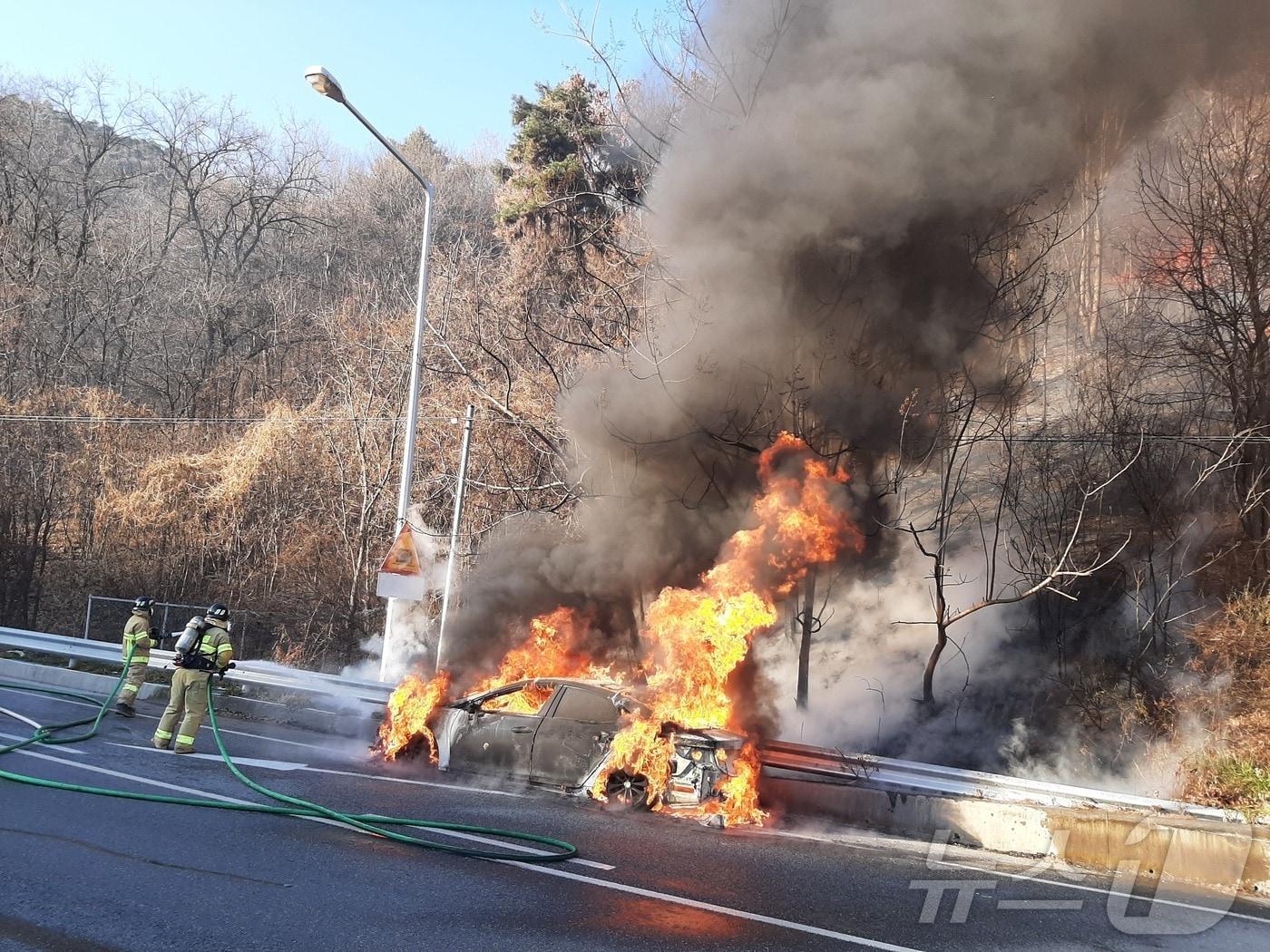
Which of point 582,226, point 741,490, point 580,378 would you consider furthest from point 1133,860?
point 582,226

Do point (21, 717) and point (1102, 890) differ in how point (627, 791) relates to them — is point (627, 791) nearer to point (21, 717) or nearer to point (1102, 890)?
point (1102, 890)

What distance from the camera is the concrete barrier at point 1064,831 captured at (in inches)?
309

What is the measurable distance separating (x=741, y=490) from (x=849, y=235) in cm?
352

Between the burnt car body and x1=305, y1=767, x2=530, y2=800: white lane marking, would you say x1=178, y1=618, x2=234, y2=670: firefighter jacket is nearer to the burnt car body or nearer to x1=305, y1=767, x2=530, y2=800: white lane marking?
x1=305, y1=767, x2=530, y2=800: white lane marking

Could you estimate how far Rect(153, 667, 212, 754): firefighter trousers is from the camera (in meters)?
9.41

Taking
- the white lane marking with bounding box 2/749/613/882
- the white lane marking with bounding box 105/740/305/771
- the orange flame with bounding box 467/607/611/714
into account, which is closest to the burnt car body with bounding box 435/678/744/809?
the orange flame with bounding box 467/607/611/714

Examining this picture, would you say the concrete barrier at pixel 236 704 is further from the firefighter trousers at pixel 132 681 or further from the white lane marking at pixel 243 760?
the white lane marking at pixel 243 760

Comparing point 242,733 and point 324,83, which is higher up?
point 324,83

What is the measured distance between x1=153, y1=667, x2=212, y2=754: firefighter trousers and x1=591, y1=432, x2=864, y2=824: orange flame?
4.08 meters

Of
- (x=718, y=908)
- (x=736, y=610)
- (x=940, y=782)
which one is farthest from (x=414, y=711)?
(x=940, y=782)

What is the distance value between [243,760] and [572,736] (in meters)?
3.49

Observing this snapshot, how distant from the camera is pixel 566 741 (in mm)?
8805

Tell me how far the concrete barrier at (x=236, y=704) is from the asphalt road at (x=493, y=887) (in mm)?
3341

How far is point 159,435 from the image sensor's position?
2548 centimetres
